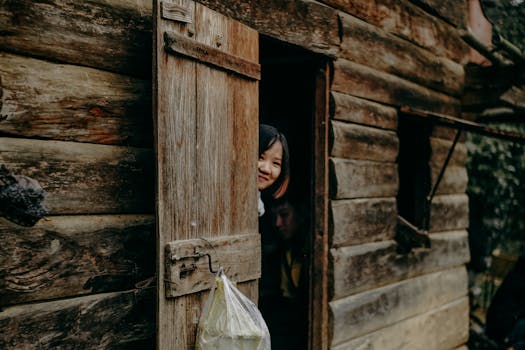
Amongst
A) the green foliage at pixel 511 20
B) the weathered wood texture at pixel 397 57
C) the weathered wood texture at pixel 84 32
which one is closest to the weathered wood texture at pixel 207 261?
the weathered wood texture at pixel 84 32

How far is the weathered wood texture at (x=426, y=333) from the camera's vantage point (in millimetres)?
3754

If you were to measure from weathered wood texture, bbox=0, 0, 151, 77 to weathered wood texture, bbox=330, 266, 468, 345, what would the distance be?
2086mm

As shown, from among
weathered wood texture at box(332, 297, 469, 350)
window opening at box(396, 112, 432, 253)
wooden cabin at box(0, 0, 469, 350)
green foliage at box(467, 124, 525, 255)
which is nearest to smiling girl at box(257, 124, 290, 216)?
wooden cabin at box(0, 0, 469, 350)

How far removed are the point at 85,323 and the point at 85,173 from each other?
60cm

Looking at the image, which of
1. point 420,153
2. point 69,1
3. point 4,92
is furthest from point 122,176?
point 420,153

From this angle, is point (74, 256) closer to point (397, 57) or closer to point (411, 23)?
point (397, 57)

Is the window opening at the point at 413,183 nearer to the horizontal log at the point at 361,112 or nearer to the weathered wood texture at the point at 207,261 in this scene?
the horizontal log at the point at 361,112

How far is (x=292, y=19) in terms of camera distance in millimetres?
2996

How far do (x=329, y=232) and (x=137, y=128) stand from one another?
161 centimetres

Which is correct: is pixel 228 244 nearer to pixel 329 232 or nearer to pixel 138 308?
pixel 138 308

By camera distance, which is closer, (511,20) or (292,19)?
(292,19)

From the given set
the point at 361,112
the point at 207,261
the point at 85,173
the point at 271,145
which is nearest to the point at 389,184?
the point at 361,112

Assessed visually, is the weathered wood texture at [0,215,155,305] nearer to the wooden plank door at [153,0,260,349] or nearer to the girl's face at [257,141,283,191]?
the wooden plank door at [153,0,260,349]

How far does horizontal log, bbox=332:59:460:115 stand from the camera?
3.44 metres
